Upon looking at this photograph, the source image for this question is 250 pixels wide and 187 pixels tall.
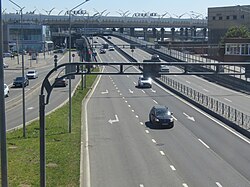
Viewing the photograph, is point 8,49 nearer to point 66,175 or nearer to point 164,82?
point 164,82

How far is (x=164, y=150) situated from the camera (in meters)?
25.5

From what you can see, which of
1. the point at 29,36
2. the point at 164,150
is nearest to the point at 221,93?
the point at 164,150

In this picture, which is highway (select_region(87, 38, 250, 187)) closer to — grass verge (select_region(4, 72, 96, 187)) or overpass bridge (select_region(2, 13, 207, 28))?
grass verge (select_region(4, 72, 96, 187))

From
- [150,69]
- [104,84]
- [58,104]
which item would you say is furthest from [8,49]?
[150,69]

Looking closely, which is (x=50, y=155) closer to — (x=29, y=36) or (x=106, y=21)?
(x=29, y=36)

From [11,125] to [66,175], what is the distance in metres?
15.7

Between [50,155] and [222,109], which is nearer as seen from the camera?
[50,155]

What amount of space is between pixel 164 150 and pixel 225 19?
9990cm

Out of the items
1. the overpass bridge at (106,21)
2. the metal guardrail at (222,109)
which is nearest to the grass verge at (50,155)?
the metal guardrail at (222,109)

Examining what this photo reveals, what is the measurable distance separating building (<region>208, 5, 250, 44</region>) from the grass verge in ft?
289

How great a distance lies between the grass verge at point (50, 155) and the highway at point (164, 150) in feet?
2.73

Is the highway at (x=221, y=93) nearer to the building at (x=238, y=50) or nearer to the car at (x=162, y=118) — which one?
the building at (x=238, y=50)

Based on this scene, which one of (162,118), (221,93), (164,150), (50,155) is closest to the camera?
(50,155)

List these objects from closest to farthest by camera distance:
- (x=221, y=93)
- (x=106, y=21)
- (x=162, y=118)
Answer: (x=162, y=118) → (x=221, y=93) → (x=106, y=21)
